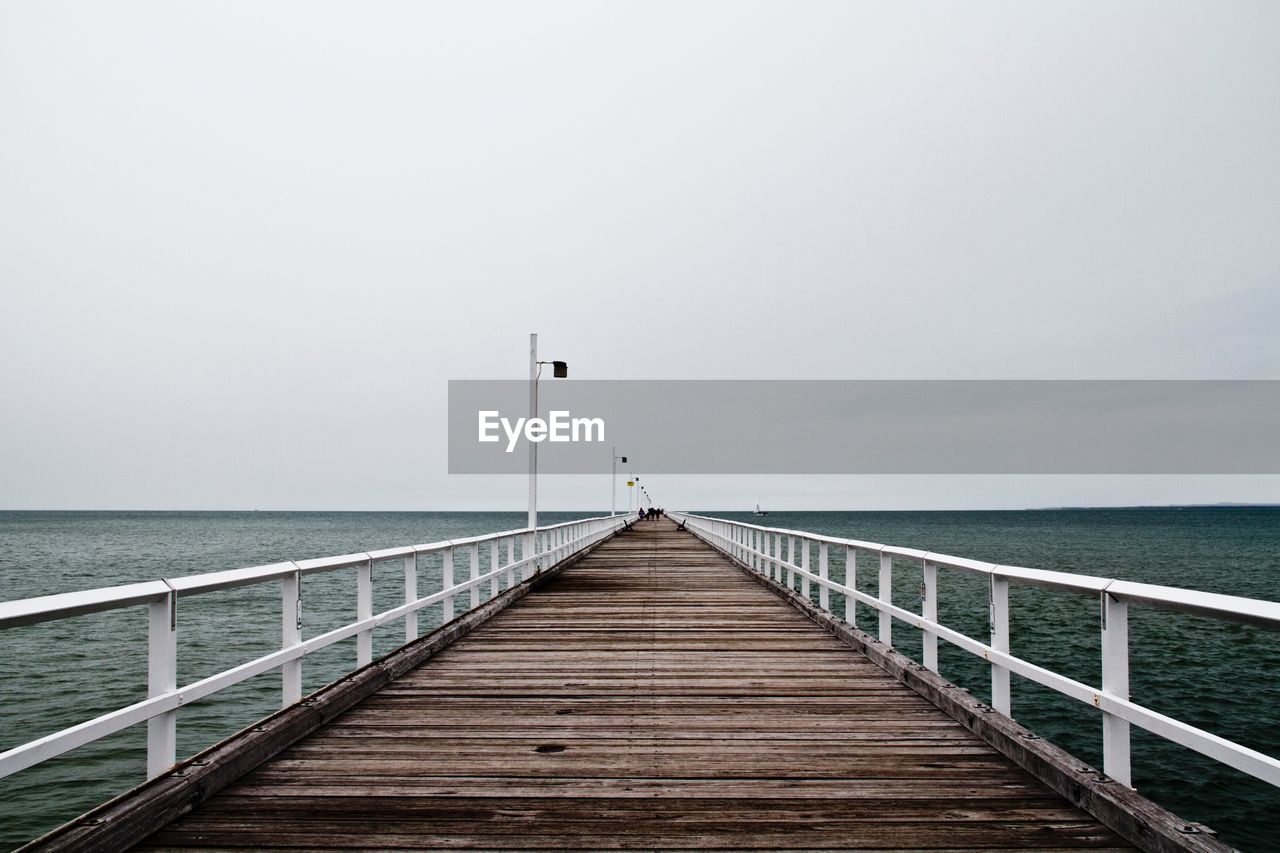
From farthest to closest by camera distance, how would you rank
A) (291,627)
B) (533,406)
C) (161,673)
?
(533,406)
(291,627)
(161,673)

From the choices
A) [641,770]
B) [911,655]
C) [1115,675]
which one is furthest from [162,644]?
[911,655]

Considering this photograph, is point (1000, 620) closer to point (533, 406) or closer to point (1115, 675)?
point (1115, 675)

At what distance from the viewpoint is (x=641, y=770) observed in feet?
16.4

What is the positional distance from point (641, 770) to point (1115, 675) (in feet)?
8.50

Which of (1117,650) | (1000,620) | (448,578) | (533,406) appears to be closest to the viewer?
(1117,650)

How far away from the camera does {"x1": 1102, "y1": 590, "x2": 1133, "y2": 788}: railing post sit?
156 inches

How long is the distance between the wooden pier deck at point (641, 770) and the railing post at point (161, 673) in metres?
0.35

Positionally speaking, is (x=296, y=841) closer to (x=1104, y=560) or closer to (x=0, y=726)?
(x=0, y=726)

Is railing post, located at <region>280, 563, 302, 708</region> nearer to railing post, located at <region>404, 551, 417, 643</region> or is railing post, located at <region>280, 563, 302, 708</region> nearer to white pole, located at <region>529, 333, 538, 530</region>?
railing post, located at <region>404, 551, 417, 643</region>

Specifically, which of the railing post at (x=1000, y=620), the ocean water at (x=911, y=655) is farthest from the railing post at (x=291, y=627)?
the ocean water at (x=911, y=655)

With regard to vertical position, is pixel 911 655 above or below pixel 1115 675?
below

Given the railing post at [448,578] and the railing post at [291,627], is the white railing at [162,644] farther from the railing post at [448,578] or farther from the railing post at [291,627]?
the railing post at [448,578]

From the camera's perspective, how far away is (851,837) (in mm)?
3980

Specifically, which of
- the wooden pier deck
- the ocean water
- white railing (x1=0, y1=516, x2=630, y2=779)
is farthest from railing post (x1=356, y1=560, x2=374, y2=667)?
the ocean water
